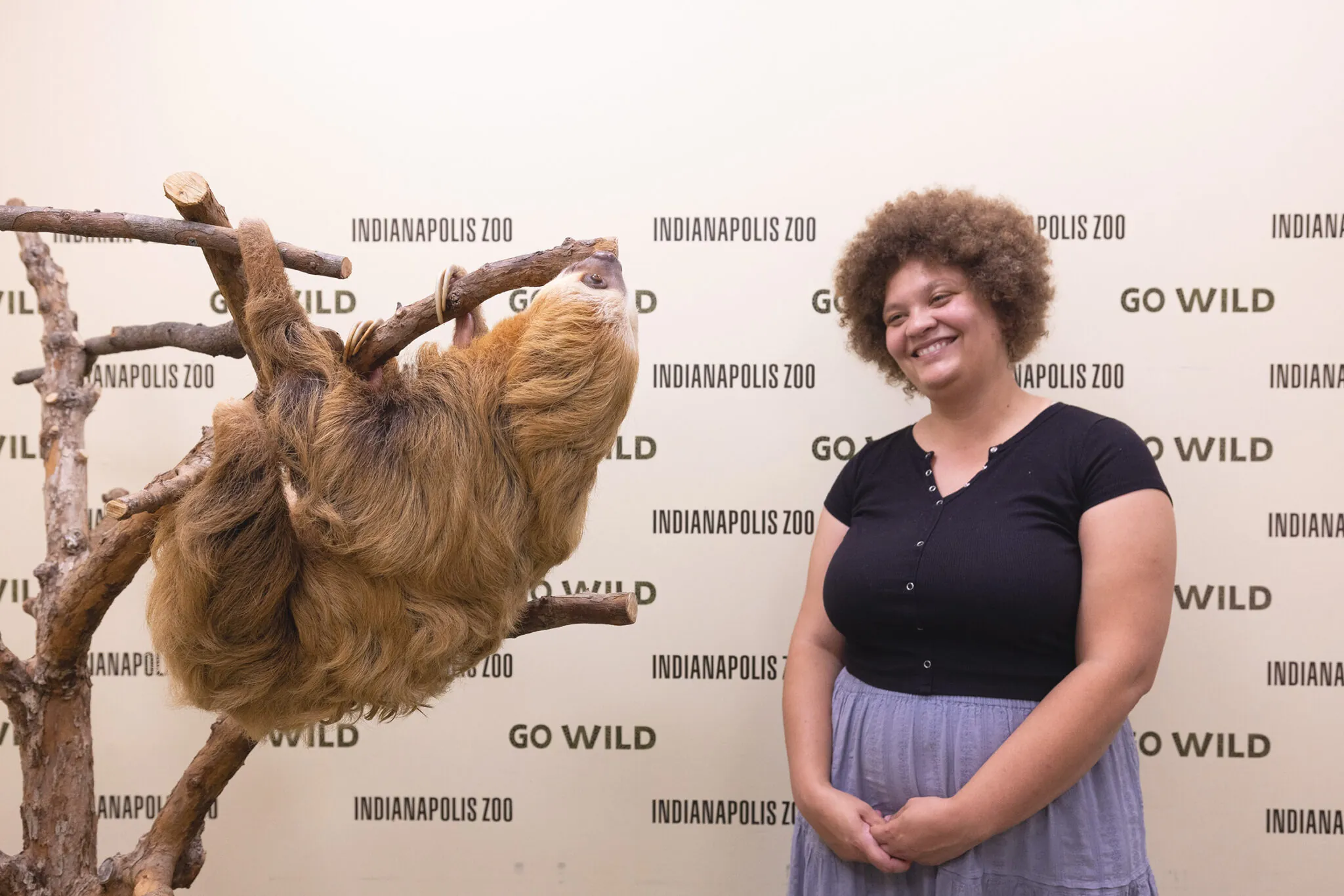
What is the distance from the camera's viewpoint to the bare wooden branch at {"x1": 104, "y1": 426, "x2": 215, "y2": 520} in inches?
36.1

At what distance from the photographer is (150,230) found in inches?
39.6

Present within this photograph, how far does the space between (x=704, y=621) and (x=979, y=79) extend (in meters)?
1.48

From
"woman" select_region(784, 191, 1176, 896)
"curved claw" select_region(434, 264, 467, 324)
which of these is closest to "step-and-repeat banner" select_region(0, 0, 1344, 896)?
"woman" select_region(784, 191, 1176, 896)

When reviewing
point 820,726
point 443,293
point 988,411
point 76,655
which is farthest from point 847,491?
point 76,655

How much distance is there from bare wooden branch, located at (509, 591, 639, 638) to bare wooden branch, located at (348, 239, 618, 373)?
0.52m

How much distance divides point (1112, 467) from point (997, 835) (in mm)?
626

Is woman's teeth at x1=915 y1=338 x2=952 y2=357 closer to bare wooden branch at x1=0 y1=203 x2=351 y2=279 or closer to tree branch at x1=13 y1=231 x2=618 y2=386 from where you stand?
tree branch at x1=13 y1=231 x2=618 y2=386

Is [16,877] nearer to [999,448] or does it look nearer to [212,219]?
[212,219]

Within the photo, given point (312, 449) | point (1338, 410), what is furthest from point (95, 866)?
point (1338, 410)

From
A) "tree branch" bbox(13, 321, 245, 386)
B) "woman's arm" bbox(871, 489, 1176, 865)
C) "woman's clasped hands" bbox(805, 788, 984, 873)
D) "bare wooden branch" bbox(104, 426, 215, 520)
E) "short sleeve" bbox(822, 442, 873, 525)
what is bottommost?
"woman's clasped hands" bbox(805, 788, 984, 873)

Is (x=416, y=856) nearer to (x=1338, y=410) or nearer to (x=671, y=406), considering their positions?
(x=671, y=406)

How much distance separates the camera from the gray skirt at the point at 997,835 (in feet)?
4.54

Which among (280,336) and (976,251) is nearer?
(280,336)

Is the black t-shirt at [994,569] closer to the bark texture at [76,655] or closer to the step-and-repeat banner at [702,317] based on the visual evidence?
the bark texture at [76,655]
